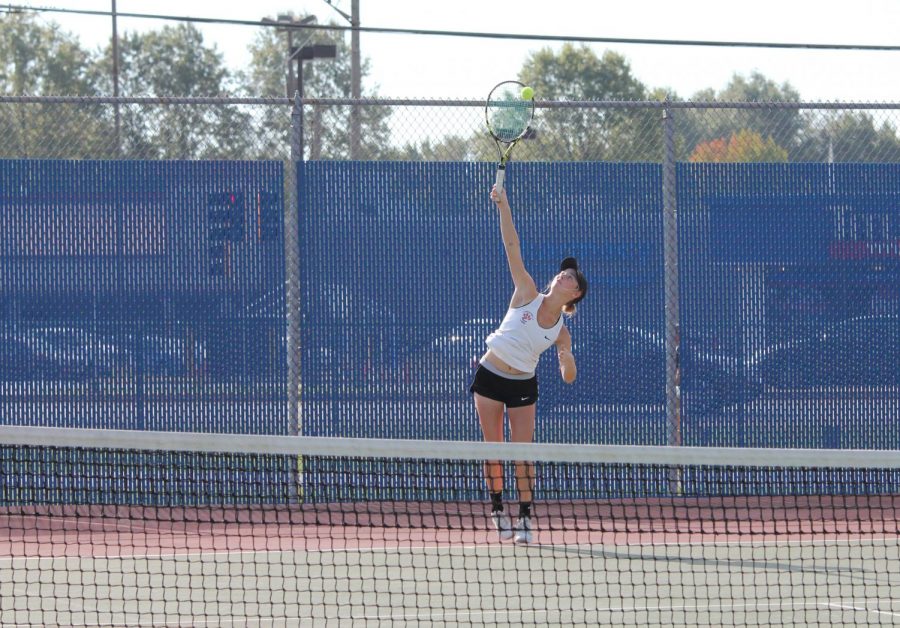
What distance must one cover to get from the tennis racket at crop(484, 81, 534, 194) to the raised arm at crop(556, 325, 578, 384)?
111 cm

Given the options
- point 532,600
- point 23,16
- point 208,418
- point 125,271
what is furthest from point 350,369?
point 23,16

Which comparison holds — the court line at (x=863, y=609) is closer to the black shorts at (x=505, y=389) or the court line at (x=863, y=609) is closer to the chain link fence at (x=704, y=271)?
the black shorts at (x=505, y=389)

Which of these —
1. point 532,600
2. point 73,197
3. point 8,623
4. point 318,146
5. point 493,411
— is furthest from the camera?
point 318,146

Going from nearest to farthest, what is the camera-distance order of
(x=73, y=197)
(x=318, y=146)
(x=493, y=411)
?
(x=493, y=411)
(x=73, y=197)
(x=318, y=146)

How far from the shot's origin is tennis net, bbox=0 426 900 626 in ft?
17.5

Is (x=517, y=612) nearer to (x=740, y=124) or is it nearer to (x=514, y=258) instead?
(x=514, y=258)

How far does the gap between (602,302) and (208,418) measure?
2.82 m

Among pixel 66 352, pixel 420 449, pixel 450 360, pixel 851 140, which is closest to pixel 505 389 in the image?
pixel 450 360

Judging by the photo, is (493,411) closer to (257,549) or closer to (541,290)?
(257,549)

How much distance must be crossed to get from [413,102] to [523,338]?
7.69 ft

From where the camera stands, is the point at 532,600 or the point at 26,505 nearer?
the point at 532,600

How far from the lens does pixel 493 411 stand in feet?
25.4

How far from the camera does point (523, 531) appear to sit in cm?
776

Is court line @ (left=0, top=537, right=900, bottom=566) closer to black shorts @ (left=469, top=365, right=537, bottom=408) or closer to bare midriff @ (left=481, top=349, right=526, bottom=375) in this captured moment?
black shorts @ (left=469, top=365, right=537, bottom=408)
